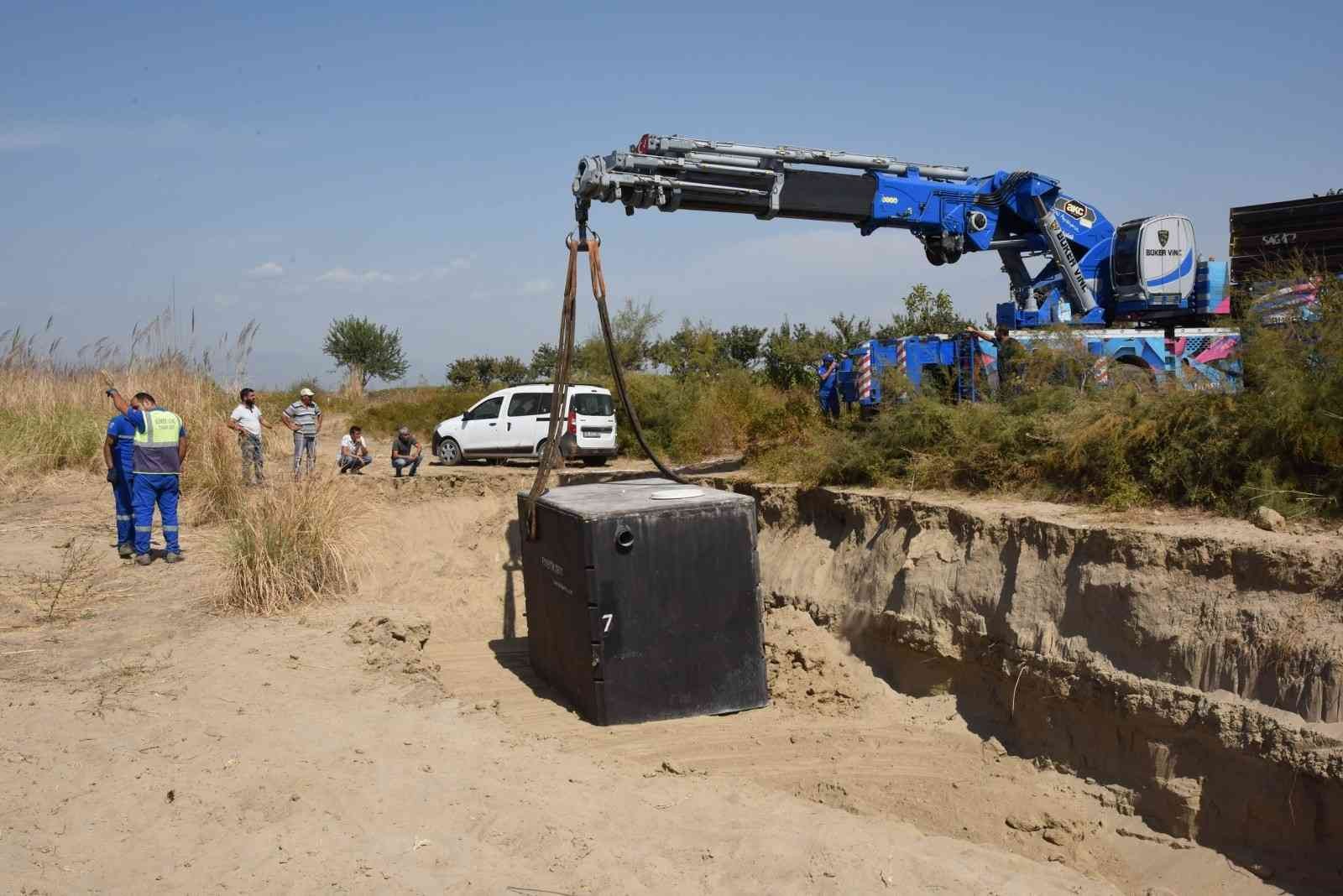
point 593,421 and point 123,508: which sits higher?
point 593,421

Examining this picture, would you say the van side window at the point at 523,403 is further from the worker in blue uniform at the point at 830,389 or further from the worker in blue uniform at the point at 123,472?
the worker in blue uniform at the point at 123,472

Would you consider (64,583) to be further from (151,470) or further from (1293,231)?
(1293,231)

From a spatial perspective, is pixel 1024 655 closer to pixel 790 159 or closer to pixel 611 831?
pixel 611 831

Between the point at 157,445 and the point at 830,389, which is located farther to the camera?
the point at 830,389

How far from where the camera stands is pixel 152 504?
11484 mm

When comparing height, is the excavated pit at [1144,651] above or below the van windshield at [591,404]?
below

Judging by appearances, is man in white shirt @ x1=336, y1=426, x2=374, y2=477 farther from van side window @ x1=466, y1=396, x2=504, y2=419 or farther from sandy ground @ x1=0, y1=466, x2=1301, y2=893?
sandy ground @ x1=0, y1=466, x2=1301, y2=893

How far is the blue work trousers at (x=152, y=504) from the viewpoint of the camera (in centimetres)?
1133

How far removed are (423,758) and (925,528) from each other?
14.9 feet

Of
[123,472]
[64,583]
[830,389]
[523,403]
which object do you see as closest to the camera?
[64,583]

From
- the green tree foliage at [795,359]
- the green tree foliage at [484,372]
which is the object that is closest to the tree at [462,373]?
the green tree foliage at [484,372]

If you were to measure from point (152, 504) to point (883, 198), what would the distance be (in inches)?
337

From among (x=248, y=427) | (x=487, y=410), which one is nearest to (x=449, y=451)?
(x=487, y=410)

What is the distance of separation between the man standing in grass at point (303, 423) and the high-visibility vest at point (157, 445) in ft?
11.3
